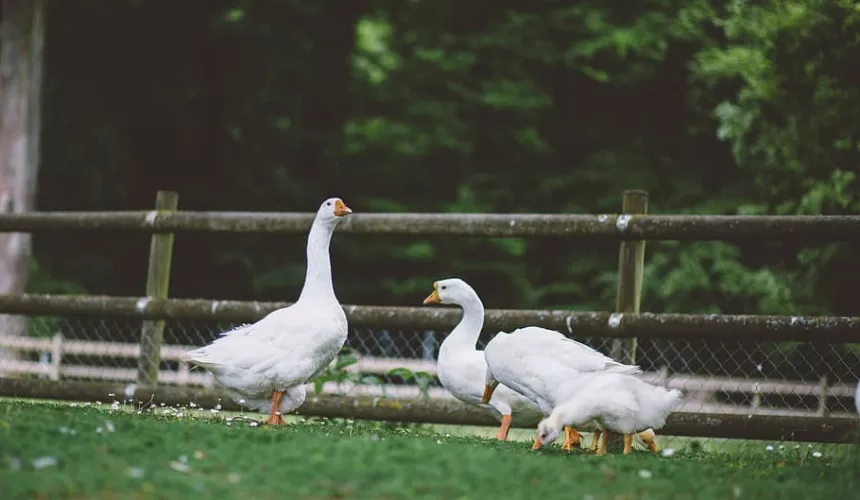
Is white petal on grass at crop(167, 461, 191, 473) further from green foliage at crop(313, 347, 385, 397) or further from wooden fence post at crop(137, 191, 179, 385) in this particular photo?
wooden fence post at crop(137, 191, 179, 385)

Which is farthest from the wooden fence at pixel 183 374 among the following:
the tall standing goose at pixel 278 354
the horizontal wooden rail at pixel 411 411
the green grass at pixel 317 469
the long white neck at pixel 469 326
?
the green grass at pixel 317 469

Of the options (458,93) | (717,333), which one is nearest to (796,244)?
(458,93)

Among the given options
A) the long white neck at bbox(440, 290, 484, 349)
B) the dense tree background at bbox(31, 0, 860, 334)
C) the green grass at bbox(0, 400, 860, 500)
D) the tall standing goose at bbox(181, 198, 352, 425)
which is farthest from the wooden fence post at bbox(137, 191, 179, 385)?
the dense tree background at bbox(31, 0, 860, 334)

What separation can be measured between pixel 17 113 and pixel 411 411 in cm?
1060

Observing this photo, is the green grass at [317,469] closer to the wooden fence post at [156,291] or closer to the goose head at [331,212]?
the goose head at [331,212]

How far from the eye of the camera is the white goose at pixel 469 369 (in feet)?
21.8

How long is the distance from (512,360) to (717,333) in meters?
1.56

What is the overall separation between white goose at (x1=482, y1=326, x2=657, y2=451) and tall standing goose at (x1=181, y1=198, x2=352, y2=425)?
1.00 m

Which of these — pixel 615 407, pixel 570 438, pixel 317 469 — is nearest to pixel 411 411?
pixel 570 438

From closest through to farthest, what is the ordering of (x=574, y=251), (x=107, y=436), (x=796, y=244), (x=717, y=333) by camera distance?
(x=107, y=436) < (x=717, y=333) < (x=796, y=244) < (x=574, y=251)

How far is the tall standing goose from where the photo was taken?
6.07m

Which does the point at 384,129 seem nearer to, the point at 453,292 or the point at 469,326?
the point at 453,292

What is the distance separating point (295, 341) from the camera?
6105 millimetres

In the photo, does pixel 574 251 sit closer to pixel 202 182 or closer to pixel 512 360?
pixel 202 182
